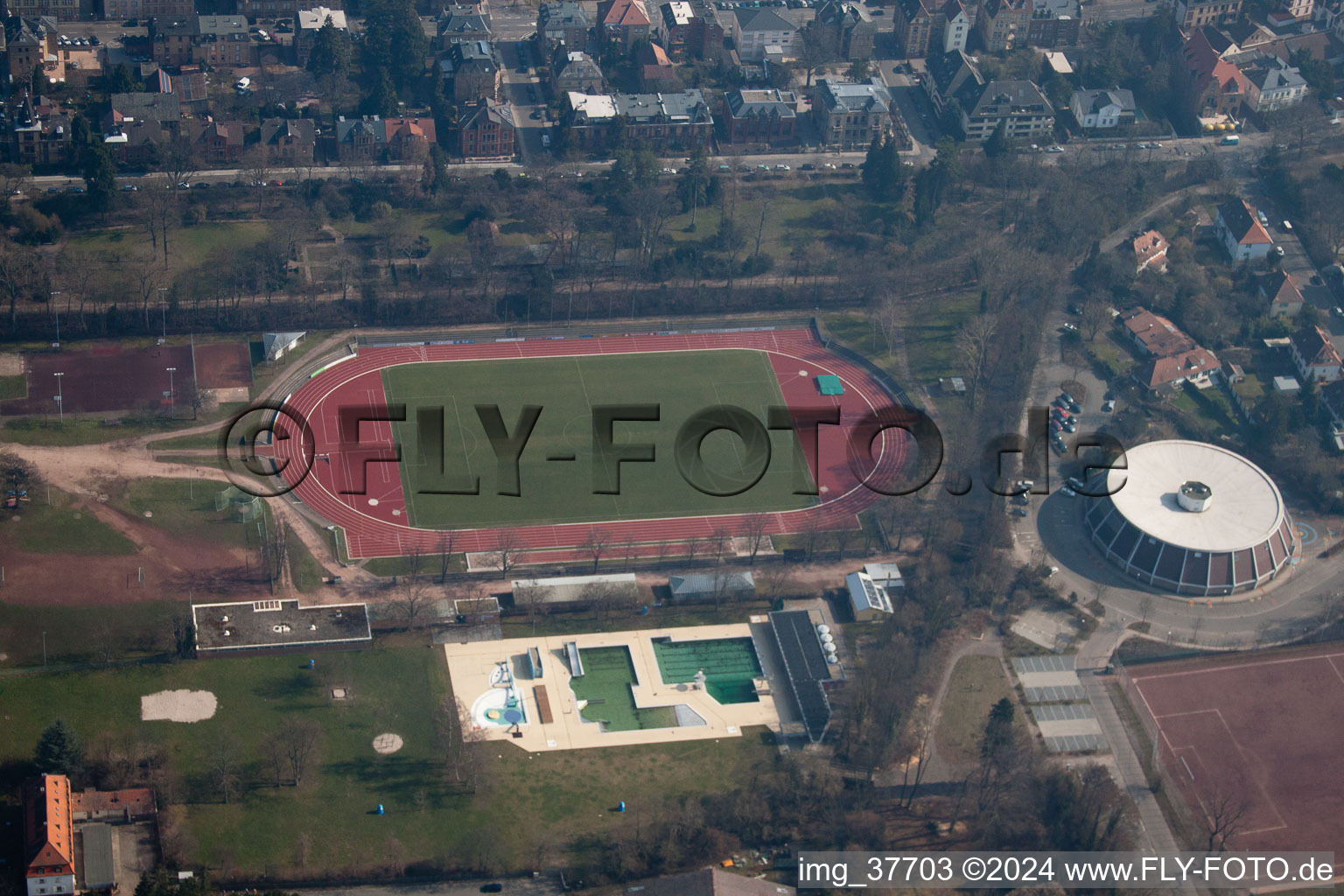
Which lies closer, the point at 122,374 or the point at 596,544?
the point at 596,544

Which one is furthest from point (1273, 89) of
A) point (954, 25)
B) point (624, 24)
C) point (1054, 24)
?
point (624, 24)

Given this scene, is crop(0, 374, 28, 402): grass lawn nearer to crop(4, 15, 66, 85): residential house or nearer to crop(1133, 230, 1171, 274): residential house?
crop(4, 15, 66, 85): residential house

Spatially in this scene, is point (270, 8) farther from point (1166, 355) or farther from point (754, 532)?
point (1166, 355)

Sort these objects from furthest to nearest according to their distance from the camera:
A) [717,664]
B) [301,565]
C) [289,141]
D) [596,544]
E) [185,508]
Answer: [289,141] → [596,544] → [185,508] → [301,565] → [717,664]

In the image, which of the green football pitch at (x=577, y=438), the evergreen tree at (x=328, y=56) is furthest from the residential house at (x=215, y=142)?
the green football pitch at (x=577, y=438)

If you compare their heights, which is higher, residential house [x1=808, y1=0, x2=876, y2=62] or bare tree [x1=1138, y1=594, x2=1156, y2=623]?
residential house [x1=808, y1=0, x2=876, y2=62]

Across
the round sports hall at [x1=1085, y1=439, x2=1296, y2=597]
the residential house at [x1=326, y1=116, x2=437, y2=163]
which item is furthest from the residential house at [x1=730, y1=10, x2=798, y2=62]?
the round sports hall at [x1=1085, y1=439, x2=1296, y2=597]
